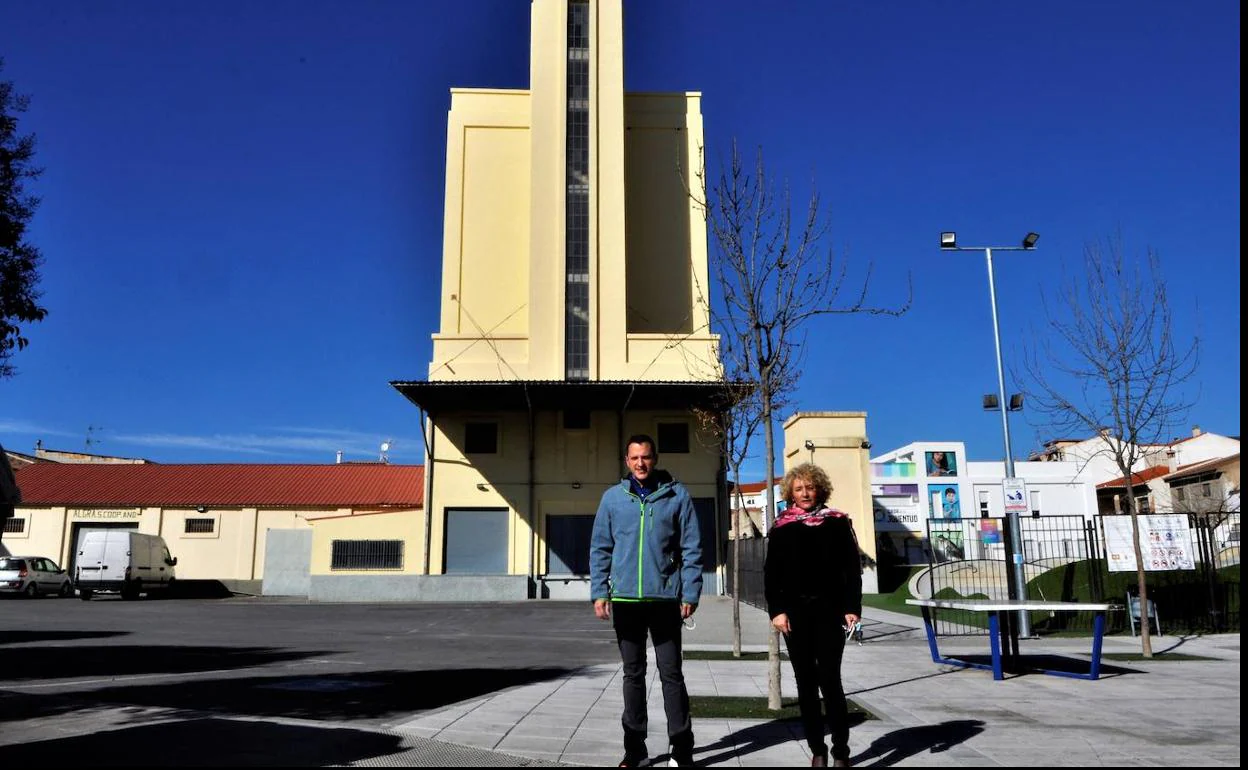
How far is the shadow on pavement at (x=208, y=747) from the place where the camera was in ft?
16.3

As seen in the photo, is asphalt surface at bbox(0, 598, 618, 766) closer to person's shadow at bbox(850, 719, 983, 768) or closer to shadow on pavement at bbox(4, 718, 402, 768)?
shadow on pavement at bbox(4, 718, 402, 768)

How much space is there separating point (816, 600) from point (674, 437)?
26197mm

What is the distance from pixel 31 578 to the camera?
3081 cm

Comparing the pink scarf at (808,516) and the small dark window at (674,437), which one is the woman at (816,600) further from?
the small dark window at (674,437)

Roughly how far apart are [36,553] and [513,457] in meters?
23.2

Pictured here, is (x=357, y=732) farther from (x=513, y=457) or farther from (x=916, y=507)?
(x=916, y=507)

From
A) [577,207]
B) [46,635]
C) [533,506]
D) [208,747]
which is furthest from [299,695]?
[577,207]

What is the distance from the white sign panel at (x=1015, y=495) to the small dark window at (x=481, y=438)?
62.9 ft

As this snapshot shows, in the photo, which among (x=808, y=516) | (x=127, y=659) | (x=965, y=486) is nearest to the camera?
(x=808, y=516)

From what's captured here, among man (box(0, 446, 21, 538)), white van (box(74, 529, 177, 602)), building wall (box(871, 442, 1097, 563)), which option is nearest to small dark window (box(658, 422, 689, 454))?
white van (box(74, 529, 177, 602))

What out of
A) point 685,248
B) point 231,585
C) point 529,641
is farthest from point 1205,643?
point 231,585

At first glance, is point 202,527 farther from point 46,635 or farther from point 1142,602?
point 1142,602

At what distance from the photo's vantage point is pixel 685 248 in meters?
34.2

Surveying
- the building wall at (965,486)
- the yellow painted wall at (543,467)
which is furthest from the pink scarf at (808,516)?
the building wall at (965,486)
